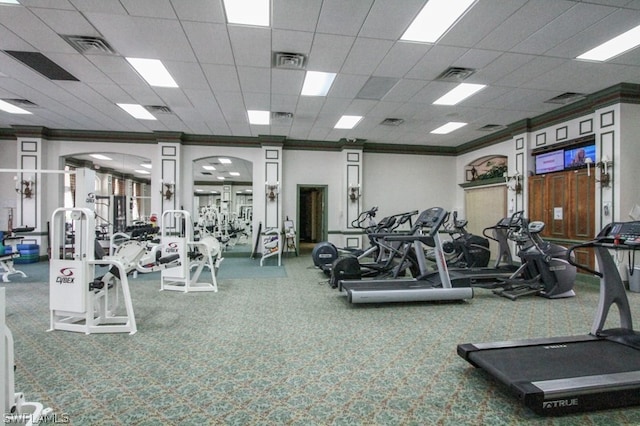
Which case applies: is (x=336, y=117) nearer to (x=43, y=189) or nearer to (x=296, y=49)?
(x=296, y=49)

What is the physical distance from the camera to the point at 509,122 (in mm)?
7297

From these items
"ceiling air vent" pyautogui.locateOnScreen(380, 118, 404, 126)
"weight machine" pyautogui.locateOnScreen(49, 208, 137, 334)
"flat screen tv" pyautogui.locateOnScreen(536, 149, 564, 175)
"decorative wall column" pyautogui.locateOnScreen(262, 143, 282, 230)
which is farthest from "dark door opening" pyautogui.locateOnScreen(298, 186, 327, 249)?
"weight machine" pyautogui.locateOnScreen(49, 208, 137, 334)

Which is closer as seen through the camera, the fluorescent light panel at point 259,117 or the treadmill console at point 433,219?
the treadmill console at point 433,219

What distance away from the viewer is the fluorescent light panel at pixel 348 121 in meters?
7.11

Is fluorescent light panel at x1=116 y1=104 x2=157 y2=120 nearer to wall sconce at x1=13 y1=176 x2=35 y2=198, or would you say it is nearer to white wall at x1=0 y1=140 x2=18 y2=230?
wall sconce at x1=13 y1=176 x2=35 y2=198

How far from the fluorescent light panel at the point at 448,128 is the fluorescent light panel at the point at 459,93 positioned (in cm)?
146

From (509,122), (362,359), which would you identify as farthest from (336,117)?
(362,359)

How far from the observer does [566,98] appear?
5766 mm

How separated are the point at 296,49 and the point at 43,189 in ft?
26.4

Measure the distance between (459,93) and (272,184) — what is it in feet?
16.9

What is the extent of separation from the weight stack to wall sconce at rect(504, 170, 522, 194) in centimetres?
1189

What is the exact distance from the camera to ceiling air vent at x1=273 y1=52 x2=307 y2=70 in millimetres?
4340

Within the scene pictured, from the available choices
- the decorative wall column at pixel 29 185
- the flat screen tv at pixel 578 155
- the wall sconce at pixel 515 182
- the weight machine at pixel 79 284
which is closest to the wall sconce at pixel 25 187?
the decorative wall column at pixel 29 185

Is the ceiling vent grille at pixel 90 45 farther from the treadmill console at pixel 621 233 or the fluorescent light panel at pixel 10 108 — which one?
the treadmill console at pixel 621 233
